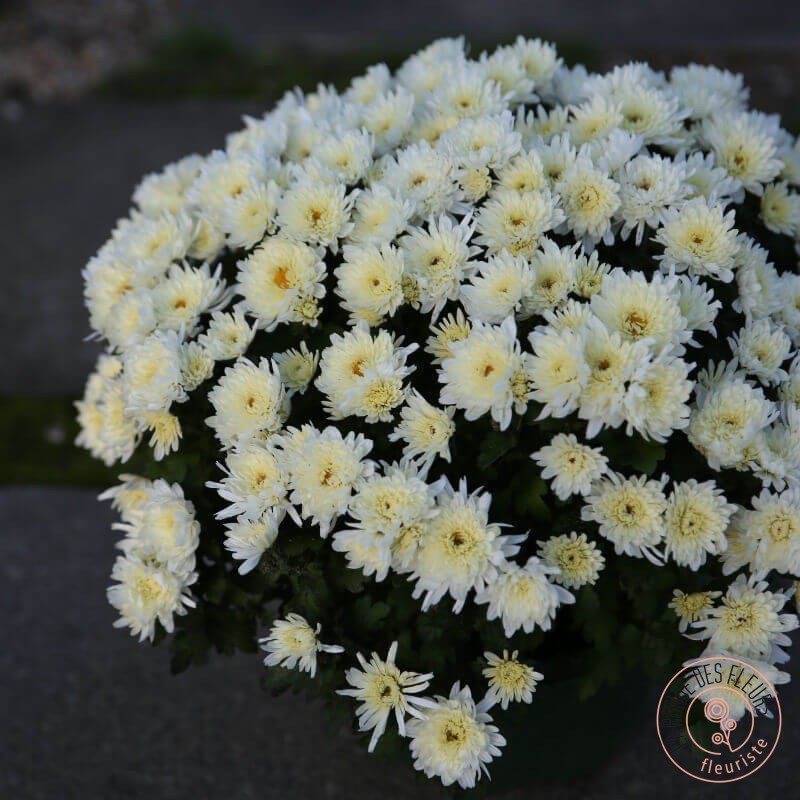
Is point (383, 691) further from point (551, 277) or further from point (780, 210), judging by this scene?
point (780, 210)

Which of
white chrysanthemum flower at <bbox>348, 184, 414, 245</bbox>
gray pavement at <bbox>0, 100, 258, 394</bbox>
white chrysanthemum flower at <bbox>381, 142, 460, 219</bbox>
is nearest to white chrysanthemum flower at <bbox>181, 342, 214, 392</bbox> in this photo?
white chrysanthemum flower at <bbox>348, 184, 414, 245</bbox>

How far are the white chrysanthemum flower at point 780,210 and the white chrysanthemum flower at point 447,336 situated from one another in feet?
2.39

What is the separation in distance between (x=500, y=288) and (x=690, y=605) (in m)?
0.63

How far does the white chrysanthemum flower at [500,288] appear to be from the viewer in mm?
1589

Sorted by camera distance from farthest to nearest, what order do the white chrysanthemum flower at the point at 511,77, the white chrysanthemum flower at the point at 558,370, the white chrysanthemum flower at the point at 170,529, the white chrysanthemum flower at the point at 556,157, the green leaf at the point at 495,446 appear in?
the white chrysanthemum flower at the point at 511,77 → the white chrysanthemum flower at the point at 556,157 → the white chrysanthemum flower at the point at 170,529 → the green leaf at the point at 495,446 → the white chrysanthemum flower at the point at 558,370

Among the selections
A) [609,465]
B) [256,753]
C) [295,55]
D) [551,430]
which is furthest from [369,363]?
[295,55]

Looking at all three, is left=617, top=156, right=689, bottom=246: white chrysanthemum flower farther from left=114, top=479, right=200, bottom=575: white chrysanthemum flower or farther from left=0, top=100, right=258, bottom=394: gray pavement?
left=0, top=100, right=258, bottom=394: gray pavement

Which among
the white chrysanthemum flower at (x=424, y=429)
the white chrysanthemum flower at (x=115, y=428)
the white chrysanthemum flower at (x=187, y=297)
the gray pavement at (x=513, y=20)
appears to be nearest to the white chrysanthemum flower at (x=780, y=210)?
the white chrysanthemum flower at (x=424, y=429)

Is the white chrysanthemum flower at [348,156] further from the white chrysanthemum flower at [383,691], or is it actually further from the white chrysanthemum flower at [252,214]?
the white chrysanthemum flower at [383,691]

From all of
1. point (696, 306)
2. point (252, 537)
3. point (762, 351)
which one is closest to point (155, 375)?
point (252, 537)

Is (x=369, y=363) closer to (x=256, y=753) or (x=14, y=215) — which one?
(x=256, y=753)

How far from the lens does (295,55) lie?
5934mm

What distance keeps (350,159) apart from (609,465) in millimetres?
739

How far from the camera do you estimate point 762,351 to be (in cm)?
168
